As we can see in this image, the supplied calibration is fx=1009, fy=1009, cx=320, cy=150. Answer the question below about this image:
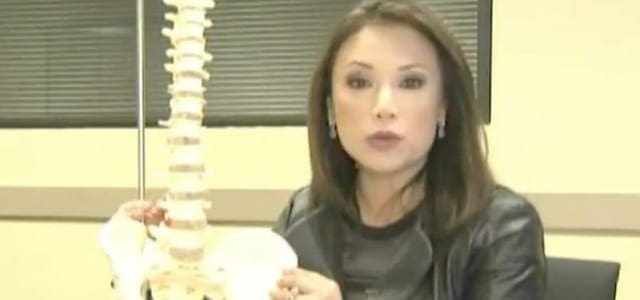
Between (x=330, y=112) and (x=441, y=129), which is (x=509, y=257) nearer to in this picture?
(x=441, y=129)

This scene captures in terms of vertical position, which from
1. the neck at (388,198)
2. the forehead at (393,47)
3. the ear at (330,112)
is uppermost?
the forehead at (393,47)

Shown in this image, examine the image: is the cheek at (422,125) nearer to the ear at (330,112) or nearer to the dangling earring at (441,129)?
the dangling earring at (441,129)

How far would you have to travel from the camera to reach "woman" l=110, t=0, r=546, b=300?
4.85 ft

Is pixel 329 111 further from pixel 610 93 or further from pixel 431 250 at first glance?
pixel 610 93

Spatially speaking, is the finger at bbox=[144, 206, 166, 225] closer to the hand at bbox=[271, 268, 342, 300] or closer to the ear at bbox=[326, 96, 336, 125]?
the hand at bbox=[271, 268, 342, 300]

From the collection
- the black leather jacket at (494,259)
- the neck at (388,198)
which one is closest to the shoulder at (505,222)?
the black leather jacket at (494,259)

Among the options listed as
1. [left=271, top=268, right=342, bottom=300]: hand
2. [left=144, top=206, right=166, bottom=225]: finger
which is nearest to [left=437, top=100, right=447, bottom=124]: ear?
[left=271, top=268, right=342, bottom=300]: hand

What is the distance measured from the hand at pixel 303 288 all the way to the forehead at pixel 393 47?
15.2 inches

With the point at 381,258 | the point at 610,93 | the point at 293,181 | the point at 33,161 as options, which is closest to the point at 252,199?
the point at 293,181

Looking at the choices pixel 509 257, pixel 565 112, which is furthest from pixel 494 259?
pixel 565 112

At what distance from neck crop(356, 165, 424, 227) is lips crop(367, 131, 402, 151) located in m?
0.09

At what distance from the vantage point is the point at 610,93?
2412mm

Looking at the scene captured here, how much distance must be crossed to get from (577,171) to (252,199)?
0.85 meters

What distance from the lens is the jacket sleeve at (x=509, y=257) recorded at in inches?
57.2
